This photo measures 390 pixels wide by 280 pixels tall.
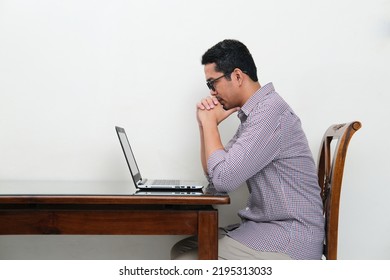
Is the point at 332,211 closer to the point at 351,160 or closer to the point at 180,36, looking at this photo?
the point at 351,160

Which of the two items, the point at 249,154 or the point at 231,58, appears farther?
the point at 231,58

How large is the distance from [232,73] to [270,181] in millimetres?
→ 391

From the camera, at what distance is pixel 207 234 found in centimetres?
129

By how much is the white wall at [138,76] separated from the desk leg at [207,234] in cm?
79

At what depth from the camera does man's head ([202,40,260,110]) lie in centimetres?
162

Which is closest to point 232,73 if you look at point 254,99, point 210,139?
point 254,99

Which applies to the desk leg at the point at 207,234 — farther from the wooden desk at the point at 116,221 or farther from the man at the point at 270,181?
the man at the point at 270,181

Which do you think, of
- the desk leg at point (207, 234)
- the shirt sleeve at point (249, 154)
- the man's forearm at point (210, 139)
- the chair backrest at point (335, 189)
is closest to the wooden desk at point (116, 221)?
the desk leg at point (207, 234)

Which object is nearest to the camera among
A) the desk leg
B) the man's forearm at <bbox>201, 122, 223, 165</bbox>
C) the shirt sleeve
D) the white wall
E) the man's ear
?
the desk leg

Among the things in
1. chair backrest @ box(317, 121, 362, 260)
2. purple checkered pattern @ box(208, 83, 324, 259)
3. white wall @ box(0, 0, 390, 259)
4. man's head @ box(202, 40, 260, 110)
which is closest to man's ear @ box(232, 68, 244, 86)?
man's head @ box(202, 40, 260, 110)

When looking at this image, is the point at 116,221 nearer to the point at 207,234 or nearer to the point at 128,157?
the point at 207,234

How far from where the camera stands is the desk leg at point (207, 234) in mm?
1292

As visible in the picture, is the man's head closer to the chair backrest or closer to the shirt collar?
the shirt collar
